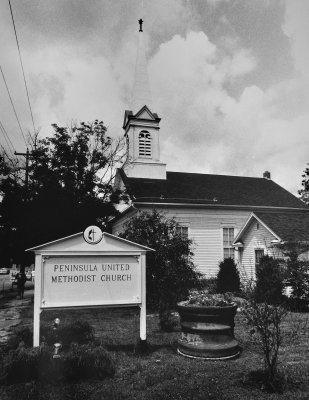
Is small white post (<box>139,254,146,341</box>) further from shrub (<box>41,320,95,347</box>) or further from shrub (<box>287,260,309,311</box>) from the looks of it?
shrub (<box>287,260,309,311</box>)

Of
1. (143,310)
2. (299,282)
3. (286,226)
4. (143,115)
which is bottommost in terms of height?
(299,282)

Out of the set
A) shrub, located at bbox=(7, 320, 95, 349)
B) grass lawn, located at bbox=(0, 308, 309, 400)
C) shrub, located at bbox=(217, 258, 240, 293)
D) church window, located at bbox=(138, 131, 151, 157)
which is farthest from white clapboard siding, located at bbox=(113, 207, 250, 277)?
shrub, located at bbox=(7, 320, 95, 349)

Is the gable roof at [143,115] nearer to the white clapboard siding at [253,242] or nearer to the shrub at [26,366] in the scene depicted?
the white clapboard siding at [253,242]

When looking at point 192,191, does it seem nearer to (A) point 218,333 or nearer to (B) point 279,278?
(B) point 279,278

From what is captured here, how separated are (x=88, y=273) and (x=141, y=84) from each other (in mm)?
27160

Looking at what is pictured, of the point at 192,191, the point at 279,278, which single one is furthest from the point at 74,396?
the point at 192,191

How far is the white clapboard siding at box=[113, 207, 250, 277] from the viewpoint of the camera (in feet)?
86.7

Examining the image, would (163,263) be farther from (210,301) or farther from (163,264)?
(210,301)

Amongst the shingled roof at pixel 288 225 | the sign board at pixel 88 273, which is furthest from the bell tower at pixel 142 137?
the sign board at pixel 88 273

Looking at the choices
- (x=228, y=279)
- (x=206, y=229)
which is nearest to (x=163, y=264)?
(x=228, y=279)

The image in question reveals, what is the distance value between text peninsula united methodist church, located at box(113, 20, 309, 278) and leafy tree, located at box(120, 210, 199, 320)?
22.9ft

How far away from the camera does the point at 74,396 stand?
5.40 m

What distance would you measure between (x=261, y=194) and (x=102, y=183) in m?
14.2

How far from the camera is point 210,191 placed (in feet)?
94.9
